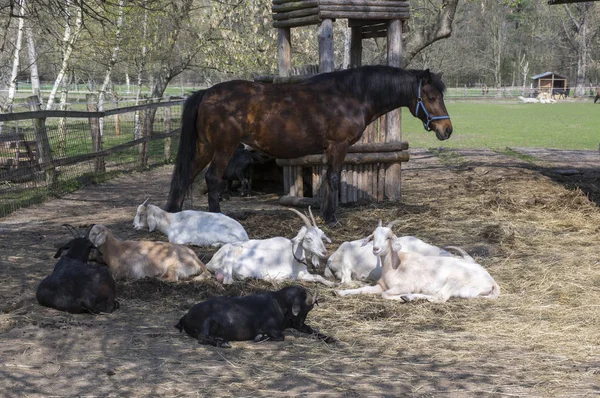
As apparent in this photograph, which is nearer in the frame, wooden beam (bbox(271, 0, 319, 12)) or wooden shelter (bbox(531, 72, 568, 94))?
wooden beam (bbox(271, 0, 319, 12))

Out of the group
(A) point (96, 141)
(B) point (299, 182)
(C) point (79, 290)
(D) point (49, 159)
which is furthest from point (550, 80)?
(C) point (79, 290)

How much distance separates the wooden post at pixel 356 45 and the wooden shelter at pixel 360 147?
4.58ft

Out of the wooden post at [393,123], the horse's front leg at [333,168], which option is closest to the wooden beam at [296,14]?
the wooden post at [393,123]

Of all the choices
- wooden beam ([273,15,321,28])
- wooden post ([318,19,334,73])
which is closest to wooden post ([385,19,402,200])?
wooden post ([318,19,334,73])

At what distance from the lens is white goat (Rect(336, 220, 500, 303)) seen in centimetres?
682

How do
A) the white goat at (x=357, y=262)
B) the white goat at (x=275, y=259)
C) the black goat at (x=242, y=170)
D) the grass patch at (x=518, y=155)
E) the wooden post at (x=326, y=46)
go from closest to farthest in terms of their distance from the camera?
the white goat at (x=275, y=259)
the white goat at (x=357, y=262)
the wooden post at (x=326, y=46)
the black goat at (x=242, y=170)
the grass patch at (x=518, y=155)

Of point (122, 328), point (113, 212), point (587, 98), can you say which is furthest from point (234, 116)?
point (587, 98)

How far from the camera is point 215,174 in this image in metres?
10.4

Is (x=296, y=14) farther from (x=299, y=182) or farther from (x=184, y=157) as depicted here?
(x=184, y=157)

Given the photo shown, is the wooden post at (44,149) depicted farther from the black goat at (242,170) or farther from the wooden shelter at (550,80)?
the wooden shelter at (550,80)

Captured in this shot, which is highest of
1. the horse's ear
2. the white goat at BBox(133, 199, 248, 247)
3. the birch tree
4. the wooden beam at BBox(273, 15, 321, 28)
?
the birch tree

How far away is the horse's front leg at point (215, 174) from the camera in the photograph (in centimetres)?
1040

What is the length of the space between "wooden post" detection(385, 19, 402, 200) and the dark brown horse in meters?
1.46

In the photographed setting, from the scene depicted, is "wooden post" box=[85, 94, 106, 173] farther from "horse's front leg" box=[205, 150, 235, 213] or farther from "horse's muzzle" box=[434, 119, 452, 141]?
"horse's muzzle" box=[434, 119, 452, 141]
